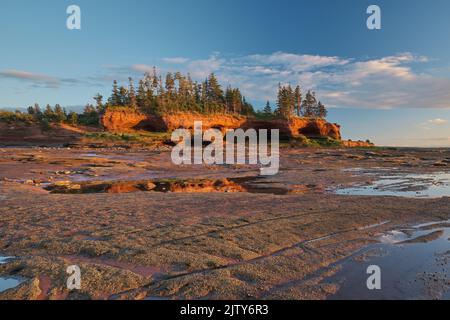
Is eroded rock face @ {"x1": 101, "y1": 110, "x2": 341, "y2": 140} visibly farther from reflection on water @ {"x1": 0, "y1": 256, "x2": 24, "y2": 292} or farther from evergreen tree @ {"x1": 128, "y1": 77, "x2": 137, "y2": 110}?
reflection on water @ {"x1": 0, "y1": 256, "x2": 24, "y2": 292}

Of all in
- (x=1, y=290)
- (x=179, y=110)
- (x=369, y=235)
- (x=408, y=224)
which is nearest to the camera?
(x=1, y=290)

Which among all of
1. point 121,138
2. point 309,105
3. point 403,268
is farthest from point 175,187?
point 309,105

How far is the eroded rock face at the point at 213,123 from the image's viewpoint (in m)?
71.1

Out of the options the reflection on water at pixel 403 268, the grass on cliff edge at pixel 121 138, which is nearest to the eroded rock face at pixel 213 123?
the grass on cliff edge at pixel 121 138

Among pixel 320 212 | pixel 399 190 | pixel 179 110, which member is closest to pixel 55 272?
pixel 320 212

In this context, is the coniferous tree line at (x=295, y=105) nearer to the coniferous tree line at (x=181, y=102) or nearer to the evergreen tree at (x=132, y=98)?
the coniferous tree line at (x=181, y=102)

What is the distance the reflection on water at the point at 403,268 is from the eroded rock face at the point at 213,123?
227 feet

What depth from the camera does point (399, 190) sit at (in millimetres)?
16656

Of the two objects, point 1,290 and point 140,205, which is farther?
point 140,205

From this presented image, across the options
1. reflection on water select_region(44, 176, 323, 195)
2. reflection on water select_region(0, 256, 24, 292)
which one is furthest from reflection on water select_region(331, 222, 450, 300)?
reflection on water select_region(44, 176, 323, 195)

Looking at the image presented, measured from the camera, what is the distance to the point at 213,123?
3174 inches

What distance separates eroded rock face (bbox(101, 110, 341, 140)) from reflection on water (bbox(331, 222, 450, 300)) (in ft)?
227
